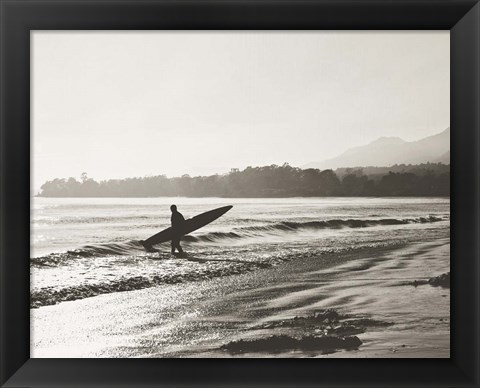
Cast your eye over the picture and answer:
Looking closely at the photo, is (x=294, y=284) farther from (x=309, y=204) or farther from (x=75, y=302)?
(x=75, y=302)

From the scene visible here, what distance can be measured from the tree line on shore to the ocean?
1.0 inches

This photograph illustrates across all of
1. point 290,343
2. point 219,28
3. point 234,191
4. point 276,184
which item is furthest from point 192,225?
point 219,28

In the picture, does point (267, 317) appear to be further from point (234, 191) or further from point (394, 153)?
point (394, 153)

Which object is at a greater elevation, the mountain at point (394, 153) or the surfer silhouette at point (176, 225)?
the mountain at point (394, 153)

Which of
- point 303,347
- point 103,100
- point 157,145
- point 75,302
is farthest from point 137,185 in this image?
point 303,347

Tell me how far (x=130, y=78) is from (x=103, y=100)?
0.36ft

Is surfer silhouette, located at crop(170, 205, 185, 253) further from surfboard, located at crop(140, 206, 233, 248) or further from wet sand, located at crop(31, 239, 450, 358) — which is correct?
wet sand, located at crop(31, 239, 450, 358)

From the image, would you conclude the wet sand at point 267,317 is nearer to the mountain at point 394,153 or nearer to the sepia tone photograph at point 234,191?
the sepia tone photograph at point 234,191

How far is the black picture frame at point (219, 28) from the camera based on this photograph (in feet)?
5.77

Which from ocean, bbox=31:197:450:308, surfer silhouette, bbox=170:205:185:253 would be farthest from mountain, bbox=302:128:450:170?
surfer silhouette, bbox=170:205:185:253

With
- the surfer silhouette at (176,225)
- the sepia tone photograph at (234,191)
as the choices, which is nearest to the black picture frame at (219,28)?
the sepia tone photograph at (234,191)

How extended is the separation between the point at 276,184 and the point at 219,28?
1.69ft
